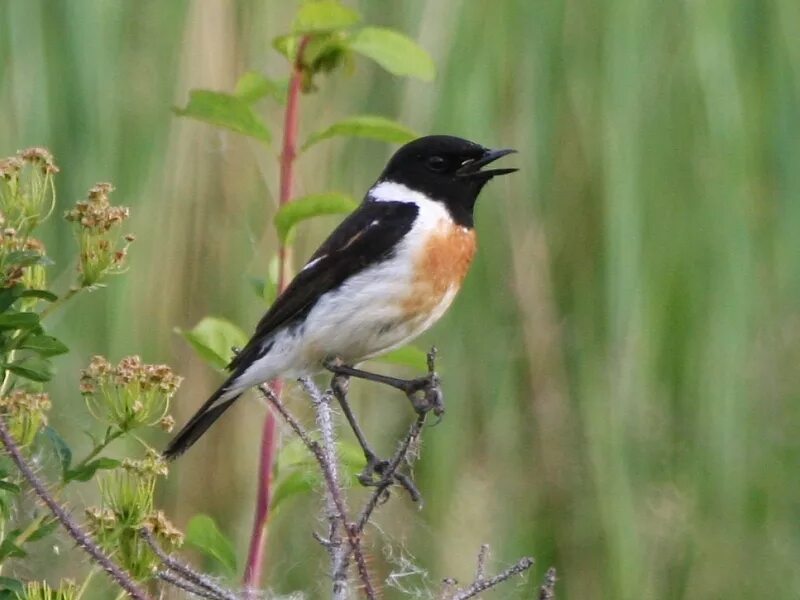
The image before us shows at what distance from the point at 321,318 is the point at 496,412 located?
0.44m

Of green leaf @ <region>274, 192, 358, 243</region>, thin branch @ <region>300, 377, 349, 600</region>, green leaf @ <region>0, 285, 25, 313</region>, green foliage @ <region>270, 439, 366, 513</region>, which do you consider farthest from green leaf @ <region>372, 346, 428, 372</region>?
green leaf @ <region>0, 285, 25, 313</region>

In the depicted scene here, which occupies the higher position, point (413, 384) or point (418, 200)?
point (418, 200)

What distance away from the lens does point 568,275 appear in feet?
8.55

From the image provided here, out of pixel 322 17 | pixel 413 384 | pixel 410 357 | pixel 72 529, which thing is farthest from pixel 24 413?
pixel 413 384

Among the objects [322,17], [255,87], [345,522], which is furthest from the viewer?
[255,87]

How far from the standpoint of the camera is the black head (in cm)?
249

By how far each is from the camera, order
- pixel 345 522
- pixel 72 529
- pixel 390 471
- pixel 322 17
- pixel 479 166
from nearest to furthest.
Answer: pixel 72 529 → pixel 345 522 → pixel 390 471 → pixel 322 17 → pixel 479 166

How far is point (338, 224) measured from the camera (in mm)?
2627

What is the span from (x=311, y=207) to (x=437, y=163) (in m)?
0.62

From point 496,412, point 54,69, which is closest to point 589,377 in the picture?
point 496,412

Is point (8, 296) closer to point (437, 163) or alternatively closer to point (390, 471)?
point (390, 471)

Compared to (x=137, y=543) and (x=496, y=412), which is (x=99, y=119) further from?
(x=137, y=543)

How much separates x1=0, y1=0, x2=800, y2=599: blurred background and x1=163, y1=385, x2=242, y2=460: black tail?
0.88ft

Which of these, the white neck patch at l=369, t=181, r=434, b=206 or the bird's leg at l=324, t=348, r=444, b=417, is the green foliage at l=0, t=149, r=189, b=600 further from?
the white neck patch at l=369, t=181, r=434, b=206
